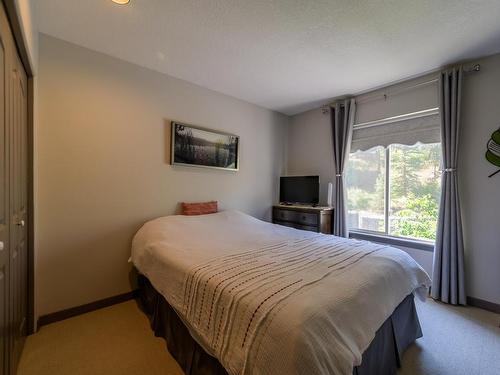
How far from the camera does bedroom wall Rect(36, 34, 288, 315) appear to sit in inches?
79.4

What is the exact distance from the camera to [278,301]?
1.02 metres

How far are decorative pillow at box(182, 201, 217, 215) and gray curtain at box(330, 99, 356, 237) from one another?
182cm

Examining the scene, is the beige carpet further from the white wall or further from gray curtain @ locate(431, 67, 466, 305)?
the white wall

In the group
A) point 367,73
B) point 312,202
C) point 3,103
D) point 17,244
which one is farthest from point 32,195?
point 367,73

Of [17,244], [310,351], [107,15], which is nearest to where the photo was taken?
[310,351]

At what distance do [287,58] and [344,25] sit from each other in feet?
2.03

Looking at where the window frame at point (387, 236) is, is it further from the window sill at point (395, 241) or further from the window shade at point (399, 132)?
the window shade at point (399, 132)

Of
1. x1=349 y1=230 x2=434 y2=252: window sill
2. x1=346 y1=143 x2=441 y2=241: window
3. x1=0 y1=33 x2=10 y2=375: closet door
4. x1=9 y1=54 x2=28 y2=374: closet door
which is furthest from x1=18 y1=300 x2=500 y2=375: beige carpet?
x1=346 y1=143 x2=441 y2=241: window

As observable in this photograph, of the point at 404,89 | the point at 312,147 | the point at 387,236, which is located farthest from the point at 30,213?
the point at 404,89

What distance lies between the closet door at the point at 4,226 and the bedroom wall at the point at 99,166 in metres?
0.95

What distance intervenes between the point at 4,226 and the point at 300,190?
10.7 ft

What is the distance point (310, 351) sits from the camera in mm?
850

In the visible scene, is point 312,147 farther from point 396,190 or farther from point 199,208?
point 199,208

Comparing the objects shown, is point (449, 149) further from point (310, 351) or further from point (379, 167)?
point (310, 351)
